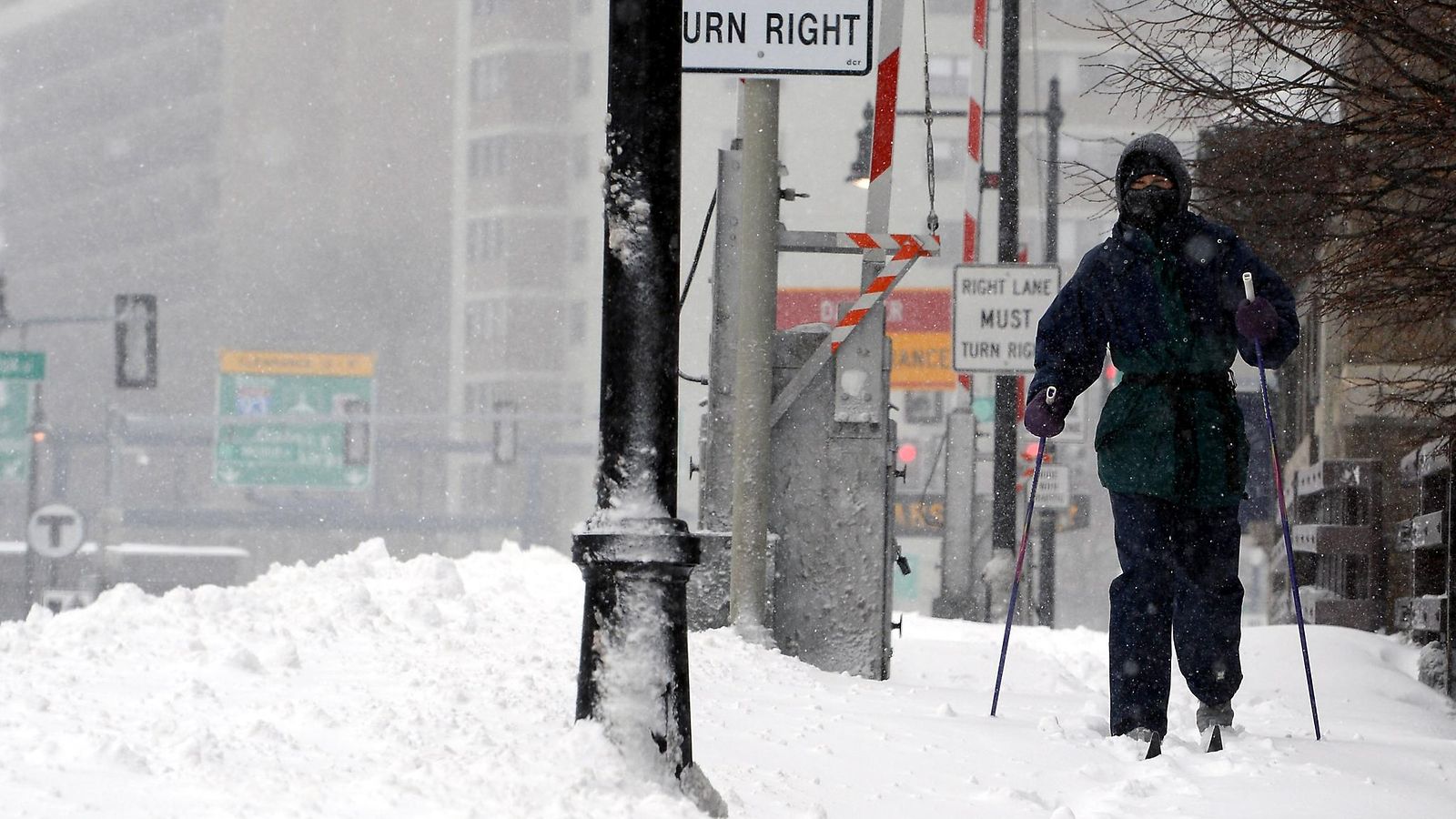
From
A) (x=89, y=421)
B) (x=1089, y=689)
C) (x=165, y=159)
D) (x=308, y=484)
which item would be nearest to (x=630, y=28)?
(x=1089, y=689)

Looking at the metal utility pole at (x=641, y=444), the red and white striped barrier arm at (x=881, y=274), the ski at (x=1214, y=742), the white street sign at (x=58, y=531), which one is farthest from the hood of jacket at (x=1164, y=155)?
the white street sign at (x=58, y=531)

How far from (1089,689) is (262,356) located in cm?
6820

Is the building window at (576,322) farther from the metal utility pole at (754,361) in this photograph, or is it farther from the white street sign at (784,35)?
the white street sign at (784,35)

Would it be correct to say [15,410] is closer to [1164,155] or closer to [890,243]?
[890,243]

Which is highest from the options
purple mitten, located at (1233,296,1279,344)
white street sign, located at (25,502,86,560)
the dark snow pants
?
purple mitten, located at (1233,296,1279,344)

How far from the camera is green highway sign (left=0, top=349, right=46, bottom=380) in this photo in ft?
109

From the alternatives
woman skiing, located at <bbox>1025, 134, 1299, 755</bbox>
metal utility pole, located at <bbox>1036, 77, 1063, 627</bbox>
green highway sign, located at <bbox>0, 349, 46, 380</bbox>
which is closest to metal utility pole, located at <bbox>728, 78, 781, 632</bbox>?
woman skiing, located at <bbox>1025, 134, 1299, 755</bbox>

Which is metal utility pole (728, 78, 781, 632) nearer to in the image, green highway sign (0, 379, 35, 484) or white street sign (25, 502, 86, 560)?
white street sign (25, 502, 86, 560)

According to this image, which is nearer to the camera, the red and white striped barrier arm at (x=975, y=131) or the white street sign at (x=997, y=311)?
the white street sign at (x=997, y=311)

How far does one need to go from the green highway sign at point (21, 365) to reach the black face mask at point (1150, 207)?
31250 mm

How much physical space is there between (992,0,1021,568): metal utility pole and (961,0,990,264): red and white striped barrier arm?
2.86 m

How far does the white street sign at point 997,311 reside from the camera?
13.4 m

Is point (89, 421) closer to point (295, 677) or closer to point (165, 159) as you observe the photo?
point (165, 159)

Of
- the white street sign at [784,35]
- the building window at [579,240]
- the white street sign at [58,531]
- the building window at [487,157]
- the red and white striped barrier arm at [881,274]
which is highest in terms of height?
the building window at [487,157]
